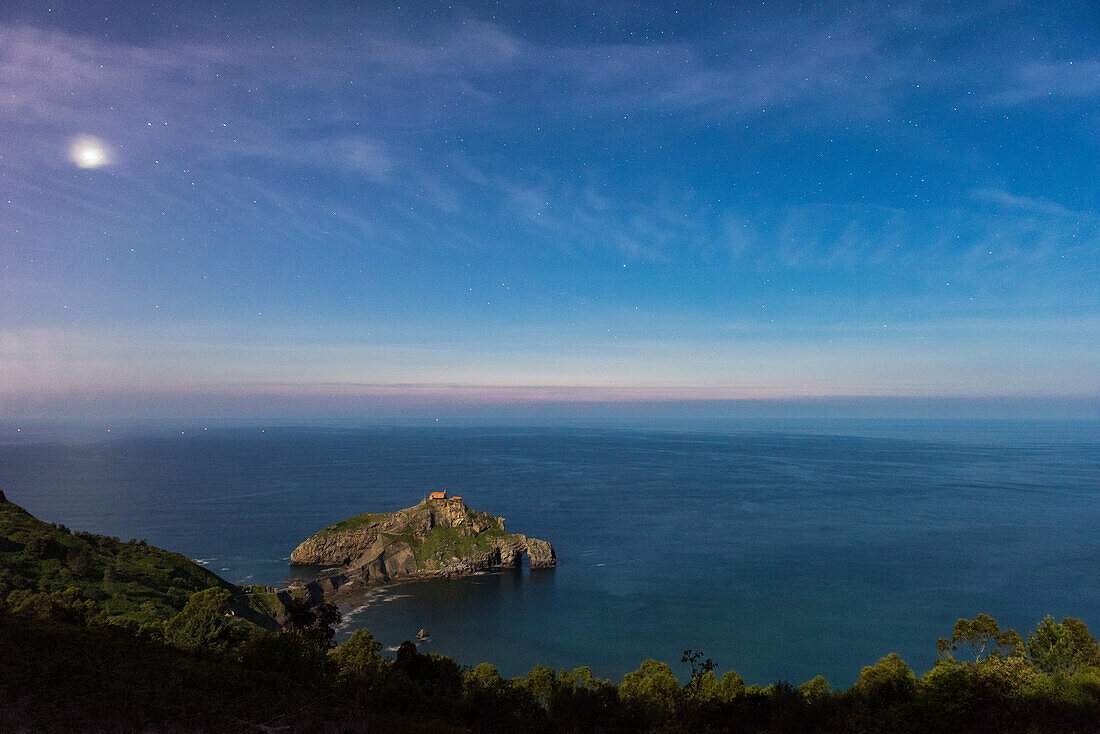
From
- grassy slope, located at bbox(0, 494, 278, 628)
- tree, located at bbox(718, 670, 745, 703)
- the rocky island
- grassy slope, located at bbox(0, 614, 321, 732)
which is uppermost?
grassy slope, located at bbox(0, 614, 321, 732)

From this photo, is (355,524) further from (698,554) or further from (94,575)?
(698,554)

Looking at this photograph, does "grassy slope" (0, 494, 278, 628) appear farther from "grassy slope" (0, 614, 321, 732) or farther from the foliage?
"grassy slope" (0, 614, 321, 732)

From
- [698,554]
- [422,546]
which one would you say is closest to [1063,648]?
[698,554]

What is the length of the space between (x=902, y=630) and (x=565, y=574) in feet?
148

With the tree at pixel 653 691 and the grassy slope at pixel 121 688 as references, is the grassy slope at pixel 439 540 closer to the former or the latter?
the tree at pixel 653 691

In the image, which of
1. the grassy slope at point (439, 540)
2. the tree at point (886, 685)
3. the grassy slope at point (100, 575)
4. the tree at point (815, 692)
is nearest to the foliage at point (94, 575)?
the grassy slope at point (100, 575)

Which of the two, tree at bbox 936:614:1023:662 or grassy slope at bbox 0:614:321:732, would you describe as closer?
grassy slope at bbox 0:614:321:732

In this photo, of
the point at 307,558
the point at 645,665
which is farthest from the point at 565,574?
the point at 645,665

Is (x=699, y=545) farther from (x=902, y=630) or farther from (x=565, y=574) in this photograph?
(x=902, y=630)

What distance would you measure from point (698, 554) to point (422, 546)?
48162 mm

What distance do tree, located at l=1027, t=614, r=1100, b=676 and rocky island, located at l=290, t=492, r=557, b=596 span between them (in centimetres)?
6433

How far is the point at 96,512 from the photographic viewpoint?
398ft

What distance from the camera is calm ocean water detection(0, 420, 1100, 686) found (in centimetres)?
6162

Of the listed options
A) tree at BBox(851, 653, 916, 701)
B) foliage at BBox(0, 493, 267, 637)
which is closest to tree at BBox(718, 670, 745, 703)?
tree at BBox(851, 653, 916, 701)
